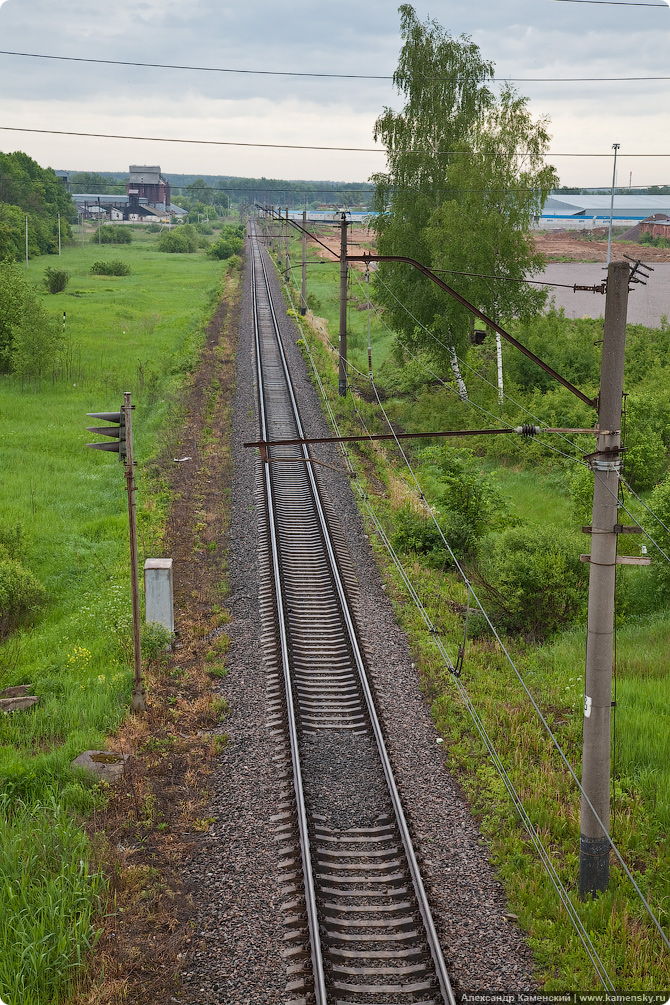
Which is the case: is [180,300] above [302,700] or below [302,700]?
above

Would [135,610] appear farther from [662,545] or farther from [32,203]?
[32,203]

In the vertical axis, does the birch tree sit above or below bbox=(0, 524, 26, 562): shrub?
above

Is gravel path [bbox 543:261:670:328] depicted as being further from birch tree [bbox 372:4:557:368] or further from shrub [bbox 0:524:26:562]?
shrub [bbox 0:524:26:562]

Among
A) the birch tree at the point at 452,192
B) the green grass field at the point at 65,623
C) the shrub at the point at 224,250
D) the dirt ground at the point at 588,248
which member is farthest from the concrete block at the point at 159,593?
the shrub at the point at 224,250

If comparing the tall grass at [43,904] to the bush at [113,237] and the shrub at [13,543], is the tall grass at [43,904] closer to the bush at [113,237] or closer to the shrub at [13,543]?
the shrub at [13,543]

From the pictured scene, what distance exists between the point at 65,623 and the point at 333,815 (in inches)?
277

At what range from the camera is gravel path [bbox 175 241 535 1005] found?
7891 millimetres

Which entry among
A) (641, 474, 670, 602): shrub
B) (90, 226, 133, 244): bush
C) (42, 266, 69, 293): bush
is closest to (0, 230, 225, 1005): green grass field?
(641, 474, 670, 602): shrub

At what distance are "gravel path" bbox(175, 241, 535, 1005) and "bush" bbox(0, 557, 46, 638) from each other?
12.5ft

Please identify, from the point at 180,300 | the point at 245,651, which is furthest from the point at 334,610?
the point at 180,300

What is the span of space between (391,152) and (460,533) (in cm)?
1812

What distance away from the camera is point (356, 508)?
826 inches

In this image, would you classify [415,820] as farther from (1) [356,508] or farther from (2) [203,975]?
(1) [356,508]

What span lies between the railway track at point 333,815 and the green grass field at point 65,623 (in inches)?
85.1
